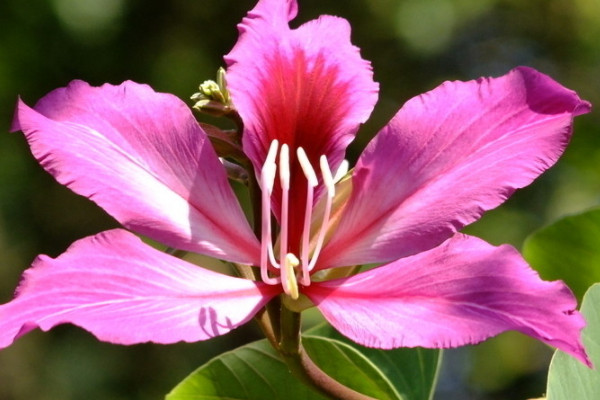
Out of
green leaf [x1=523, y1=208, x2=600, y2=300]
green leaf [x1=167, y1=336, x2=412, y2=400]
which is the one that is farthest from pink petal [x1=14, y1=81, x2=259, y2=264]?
green leaf [x1=523, y1=208, x2=600, y2=300]

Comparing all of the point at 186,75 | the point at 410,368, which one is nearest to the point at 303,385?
the point at 410,368

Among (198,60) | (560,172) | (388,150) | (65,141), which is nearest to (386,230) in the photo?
(388,150)

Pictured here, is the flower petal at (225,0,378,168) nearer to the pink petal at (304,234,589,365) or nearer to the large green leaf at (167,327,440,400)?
the pink petal at (304,234,589,365)

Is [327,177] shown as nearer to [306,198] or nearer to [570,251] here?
[306,198]

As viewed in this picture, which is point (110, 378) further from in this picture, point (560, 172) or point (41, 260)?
point (41, 260)

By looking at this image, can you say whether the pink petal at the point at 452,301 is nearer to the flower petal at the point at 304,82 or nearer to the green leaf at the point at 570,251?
the flower petal at the point at 304,82
